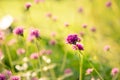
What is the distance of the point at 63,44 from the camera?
318 centimetres

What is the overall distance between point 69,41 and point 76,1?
2857 mm

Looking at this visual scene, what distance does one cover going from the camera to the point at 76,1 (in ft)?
13.5

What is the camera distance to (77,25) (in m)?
3.63

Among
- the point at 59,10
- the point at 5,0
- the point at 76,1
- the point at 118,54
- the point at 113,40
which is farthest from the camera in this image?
the point at 5,0

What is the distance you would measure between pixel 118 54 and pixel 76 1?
4.90ft

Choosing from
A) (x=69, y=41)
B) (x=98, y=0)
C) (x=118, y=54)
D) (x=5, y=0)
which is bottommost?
(x=118, y=54)

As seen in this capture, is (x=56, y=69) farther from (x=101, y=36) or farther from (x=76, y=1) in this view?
(x=76, y=1)

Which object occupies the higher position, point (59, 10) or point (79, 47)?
point (59, 10)

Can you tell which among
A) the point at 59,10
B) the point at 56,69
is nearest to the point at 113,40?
the point at 56,69

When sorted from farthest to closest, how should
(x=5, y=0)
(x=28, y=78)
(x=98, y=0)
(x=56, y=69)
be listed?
(x=5, y=0) < (x=98, y=0) < (x=56, y=69) < (x=28, y=78)

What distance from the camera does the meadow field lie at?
176 cm

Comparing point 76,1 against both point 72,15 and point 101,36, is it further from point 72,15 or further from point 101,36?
point 101,36

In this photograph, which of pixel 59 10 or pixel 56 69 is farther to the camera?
pixel 59 10

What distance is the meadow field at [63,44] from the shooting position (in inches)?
69.4
